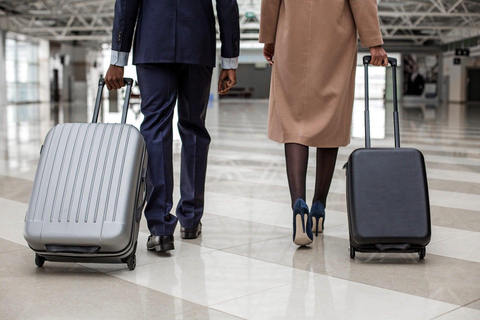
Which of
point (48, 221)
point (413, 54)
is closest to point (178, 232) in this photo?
point (48, 221)

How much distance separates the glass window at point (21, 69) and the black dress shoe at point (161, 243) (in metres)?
34.2

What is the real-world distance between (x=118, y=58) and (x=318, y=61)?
0.95 meters

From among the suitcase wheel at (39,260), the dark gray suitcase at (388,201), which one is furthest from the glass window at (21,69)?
the dark gray suitcase at (388,201)

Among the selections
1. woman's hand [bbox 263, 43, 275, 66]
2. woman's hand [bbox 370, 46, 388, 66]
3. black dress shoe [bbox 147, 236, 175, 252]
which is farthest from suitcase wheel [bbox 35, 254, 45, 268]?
woman's hand [bbox 370, 46, 388, 66]

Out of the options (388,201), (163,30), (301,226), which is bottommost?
(301,226)

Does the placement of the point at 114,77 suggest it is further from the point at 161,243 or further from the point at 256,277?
the point at 256,277

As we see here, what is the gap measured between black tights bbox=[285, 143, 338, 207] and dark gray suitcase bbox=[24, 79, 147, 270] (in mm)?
795

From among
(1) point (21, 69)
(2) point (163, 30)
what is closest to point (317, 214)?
(2) point (163, 30)

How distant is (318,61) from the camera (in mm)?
3195

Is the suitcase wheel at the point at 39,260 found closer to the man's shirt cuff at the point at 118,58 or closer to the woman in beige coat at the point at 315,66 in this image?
the man's shirt cuff at the point at 118,58

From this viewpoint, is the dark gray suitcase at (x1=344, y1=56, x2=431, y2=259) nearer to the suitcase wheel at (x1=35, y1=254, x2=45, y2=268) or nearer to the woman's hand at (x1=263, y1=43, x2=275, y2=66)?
the woman's hand at (x1=263, y1=43, x2=275, y2=66)

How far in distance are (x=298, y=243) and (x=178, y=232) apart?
78cm

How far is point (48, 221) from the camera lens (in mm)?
2621

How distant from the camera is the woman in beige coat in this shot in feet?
10.5
